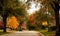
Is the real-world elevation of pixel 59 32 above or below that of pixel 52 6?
below

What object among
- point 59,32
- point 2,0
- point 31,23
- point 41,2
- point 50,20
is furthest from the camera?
point 31,23

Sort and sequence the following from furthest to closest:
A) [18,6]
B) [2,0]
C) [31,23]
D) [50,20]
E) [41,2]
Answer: [31,23]
[50,20]
[18,6]
[41,2]
[2,0]

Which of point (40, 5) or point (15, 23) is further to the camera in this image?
point (15, 23)

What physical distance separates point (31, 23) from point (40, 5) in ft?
174

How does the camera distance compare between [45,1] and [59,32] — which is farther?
[59,32]

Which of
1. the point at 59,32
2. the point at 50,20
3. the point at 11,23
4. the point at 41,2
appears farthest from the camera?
the point at 11,23

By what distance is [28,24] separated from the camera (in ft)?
258

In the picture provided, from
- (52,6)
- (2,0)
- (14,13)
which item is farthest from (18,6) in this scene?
(2,0)

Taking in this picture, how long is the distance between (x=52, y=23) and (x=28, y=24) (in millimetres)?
26311

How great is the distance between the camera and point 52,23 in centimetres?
5325

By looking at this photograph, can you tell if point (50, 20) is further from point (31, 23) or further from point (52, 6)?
point (31, 23)

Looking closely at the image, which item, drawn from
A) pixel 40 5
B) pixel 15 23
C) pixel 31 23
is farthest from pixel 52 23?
pixel 40 5

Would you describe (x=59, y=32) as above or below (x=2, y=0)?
below

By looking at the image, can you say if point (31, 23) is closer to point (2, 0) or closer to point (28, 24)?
point (28, 24)
